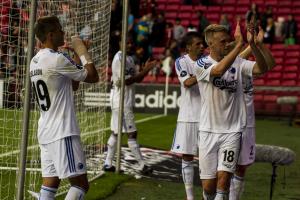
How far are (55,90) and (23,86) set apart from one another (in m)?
3.23

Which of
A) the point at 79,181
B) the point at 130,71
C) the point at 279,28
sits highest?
the point at 279,28

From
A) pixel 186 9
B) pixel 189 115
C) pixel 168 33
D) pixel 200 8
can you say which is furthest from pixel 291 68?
pixel 189 115

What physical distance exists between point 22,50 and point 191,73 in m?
2.41

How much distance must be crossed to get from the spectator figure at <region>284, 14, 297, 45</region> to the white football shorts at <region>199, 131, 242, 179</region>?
22.2m

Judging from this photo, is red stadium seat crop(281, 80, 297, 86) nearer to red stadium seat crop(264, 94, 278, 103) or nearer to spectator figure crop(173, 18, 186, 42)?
red stadium seat crop(264, 94, 278, 103)

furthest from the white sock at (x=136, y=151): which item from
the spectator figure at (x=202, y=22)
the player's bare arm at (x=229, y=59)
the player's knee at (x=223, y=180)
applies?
the spectator figure at (x=202, y=22)

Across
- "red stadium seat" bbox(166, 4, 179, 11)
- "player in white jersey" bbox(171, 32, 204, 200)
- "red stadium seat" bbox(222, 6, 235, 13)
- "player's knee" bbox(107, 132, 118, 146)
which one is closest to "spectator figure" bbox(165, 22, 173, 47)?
"red stadium seat" bbox(166, 4, 179, 11)

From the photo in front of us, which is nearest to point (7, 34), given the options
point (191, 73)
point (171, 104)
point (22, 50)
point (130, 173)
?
point (22, 50)

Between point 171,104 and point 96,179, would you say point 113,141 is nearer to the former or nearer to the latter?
point 96,179

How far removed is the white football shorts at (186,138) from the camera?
35.6ft

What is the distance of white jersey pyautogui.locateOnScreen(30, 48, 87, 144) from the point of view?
302 inches

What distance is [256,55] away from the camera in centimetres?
838

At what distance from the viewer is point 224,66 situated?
8047mm

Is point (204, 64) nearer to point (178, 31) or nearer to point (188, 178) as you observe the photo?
point (188, 178)
